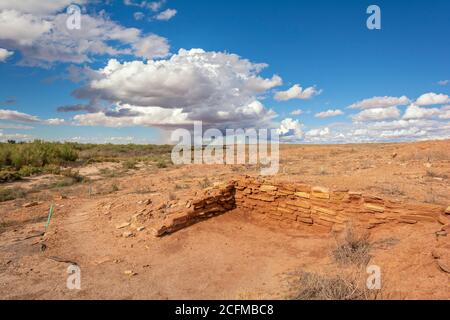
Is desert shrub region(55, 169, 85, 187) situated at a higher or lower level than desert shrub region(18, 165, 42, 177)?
lower

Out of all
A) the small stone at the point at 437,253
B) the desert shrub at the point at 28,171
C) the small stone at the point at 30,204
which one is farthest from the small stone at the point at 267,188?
the desert shrub at the point at 28,171

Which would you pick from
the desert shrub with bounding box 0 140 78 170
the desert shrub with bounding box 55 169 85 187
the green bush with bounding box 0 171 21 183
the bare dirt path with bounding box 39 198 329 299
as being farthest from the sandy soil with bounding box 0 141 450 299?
the desert shrub with bounding box 0 140 78 170

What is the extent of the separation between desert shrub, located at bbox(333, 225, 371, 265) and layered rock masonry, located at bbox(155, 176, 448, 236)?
0.70 meters

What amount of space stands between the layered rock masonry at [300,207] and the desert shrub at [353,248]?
70cm

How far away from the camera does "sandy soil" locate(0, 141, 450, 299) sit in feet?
15.8

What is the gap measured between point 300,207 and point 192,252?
3172 mm

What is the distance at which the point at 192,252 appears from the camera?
258 inches

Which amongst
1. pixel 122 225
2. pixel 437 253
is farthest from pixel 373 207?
pixel 122 225

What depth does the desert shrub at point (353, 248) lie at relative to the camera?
524cm

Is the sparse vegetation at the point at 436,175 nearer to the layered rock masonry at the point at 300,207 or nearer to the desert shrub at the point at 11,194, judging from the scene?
the layered rock masonry at the point at 300,207

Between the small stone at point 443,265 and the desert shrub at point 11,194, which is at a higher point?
the small stone at point 443,265

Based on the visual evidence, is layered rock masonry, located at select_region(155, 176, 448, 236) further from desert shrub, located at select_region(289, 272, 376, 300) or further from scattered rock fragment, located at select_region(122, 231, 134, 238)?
desert shrub, located at select_region(289, 272, 376, 300)
